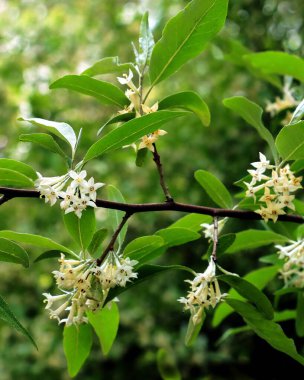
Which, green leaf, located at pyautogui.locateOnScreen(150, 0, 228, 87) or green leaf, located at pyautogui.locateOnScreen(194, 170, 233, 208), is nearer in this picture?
green leaf, located at pyautogui.locateOnScreen(150, 0, 228, 87)

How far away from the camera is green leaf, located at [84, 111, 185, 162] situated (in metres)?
0.66

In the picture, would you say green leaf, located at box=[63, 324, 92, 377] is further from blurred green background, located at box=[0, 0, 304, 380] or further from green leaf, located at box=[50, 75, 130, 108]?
blurred green background, located at box=[0, 0, 304, 380]

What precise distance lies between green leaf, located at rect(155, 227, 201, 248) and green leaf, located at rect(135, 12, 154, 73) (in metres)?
0.25

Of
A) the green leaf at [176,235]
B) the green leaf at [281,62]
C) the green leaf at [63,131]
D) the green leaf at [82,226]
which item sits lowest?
→ the green leaf at [176,235]

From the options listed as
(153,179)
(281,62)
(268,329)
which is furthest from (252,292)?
(153,179)

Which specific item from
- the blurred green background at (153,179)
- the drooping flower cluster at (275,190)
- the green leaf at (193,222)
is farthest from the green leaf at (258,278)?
the blurred green background at (153,179)

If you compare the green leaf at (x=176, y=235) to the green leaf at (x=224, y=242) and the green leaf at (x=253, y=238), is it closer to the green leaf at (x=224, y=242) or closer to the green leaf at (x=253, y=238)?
the green leaf at (x=224, y=242)

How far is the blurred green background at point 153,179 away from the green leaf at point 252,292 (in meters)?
0.94

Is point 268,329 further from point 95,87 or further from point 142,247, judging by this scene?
point 95,87

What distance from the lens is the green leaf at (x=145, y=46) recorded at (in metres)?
0.83

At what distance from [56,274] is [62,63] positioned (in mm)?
2797

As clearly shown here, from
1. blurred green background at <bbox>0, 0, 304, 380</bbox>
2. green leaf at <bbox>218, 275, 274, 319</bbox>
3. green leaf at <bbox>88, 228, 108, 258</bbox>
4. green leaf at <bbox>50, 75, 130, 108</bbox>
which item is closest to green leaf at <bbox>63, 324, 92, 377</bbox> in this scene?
green leaf at <bbox>88, 228, 108, 258</bbox>

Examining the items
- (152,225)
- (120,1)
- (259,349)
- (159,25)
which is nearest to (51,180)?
(259,349)

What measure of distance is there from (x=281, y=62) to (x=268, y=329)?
0.51 metres
